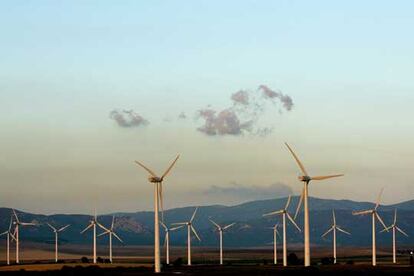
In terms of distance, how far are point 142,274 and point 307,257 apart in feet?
91.9

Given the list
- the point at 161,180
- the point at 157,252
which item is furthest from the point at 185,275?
the point at 161,180

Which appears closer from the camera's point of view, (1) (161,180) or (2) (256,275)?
(2) (256,275)

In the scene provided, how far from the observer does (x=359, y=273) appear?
164250 millimetres

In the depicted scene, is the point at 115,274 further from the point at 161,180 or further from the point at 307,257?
the point at 307,257

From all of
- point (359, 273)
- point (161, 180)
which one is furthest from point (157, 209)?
point (359, 273)

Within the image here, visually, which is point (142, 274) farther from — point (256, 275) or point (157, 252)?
point (256, 275)

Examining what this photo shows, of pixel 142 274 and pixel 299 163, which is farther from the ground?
pixel 299 163

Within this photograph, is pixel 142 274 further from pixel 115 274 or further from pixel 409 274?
pixel 409 274

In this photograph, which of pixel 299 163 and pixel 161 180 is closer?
pixel 299 163

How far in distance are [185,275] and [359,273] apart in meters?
29.3

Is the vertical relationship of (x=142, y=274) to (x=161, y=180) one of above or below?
below

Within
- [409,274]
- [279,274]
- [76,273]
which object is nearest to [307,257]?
[279,274]

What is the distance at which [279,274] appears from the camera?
16050 centimetres

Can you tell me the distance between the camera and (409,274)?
533 feet
